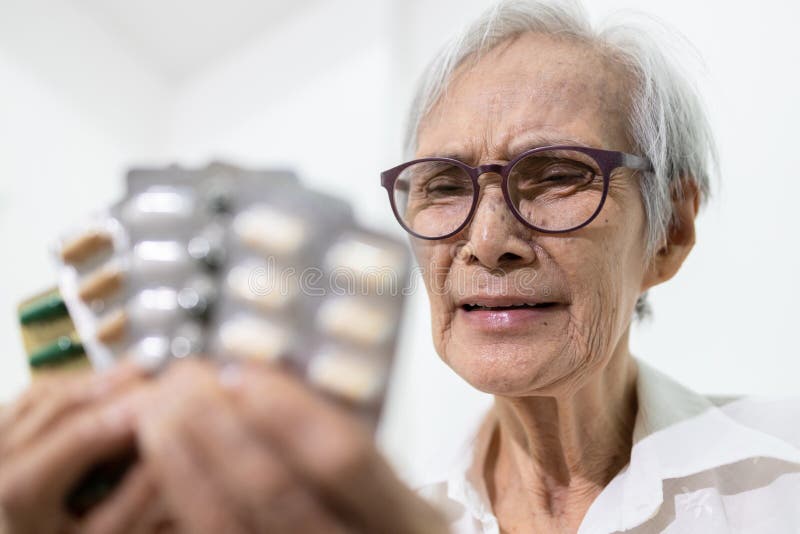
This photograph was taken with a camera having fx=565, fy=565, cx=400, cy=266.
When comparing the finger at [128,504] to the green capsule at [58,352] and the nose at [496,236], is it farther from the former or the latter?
the nose at [496,236]

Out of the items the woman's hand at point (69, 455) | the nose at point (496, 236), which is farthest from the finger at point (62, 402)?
the nose at point (496, 236)

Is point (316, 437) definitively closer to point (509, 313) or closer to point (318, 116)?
point (509, 313)

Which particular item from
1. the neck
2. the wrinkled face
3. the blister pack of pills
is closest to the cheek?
the wrinkled face

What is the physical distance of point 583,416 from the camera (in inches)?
20.7

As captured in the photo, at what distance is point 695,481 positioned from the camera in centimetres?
49

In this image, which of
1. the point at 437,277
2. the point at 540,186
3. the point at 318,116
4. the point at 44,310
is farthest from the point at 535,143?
the point at 44,310

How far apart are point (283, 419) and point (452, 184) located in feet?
1.06

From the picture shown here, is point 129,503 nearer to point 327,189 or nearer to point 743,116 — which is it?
point 327,189

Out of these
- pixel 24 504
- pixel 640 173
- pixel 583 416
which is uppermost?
pixel 640 173

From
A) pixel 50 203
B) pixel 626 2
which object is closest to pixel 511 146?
pixel 626 2

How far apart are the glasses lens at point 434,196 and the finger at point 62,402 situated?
0.97ft

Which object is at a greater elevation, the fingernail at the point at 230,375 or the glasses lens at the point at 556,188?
the glasses lens at the point at 556,188

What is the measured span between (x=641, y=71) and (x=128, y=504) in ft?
1.58

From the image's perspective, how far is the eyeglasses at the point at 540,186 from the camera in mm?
436
